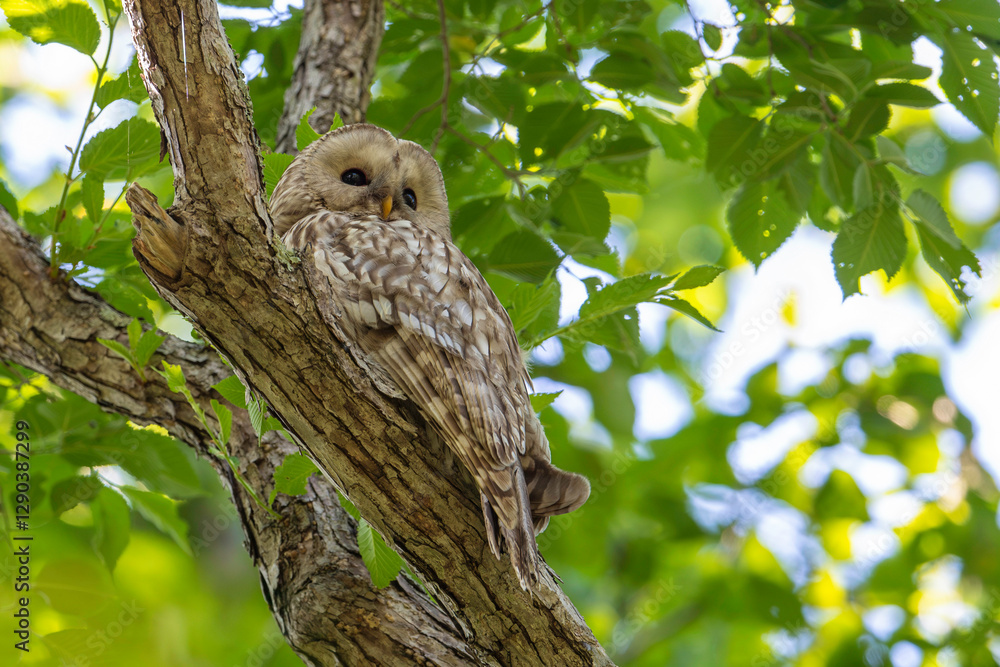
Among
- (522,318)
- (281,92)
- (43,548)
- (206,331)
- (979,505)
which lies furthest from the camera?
(979,505)

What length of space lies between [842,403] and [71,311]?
4.69 meters

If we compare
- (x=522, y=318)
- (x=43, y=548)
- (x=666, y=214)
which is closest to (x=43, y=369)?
(x=43, y=548)

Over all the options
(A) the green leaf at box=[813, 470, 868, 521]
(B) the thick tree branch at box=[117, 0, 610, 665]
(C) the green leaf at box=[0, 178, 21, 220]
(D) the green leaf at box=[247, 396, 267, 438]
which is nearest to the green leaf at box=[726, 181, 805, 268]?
(B) the thick tree branch at box=[117, 0, 610, 665]

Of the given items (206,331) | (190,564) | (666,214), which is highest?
(206,331)

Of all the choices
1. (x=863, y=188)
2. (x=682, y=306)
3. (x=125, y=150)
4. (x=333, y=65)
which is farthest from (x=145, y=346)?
(x=863, y=188)

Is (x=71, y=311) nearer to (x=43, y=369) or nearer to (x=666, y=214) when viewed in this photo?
(x=43, y=369)

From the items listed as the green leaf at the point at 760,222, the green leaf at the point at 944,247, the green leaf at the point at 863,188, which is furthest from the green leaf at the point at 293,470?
the green leaf at the point at 944,247

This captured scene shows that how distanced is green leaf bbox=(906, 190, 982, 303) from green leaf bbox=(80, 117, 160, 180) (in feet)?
7.75

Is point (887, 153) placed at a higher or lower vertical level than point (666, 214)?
higher

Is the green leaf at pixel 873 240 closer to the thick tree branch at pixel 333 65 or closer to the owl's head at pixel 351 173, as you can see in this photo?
the owl's head at pixel 351 173

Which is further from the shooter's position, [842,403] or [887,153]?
[842,403]

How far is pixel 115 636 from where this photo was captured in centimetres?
163

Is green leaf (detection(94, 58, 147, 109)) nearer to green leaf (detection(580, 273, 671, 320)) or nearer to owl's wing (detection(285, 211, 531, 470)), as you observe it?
owl's wing (detection(285, 211, 531, 470))

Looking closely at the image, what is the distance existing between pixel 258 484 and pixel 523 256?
1121 mm
